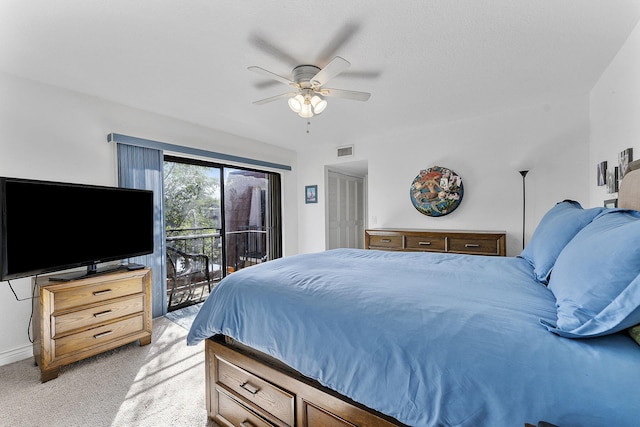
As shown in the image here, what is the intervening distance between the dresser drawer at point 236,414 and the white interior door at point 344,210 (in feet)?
11.8

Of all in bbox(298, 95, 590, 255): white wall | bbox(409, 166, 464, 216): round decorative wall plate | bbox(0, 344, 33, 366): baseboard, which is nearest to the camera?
bbox(0, 344, 33, 366): baseboard

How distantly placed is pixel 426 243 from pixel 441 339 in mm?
2818

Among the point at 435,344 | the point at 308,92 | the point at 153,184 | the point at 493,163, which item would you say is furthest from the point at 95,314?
the point at 493,163

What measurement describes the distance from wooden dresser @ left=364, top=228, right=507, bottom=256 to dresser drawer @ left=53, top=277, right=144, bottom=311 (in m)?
2.78

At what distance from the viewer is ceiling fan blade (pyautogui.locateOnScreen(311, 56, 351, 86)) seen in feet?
5.95

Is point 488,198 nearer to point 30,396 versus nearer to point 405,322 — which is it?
point 405,322

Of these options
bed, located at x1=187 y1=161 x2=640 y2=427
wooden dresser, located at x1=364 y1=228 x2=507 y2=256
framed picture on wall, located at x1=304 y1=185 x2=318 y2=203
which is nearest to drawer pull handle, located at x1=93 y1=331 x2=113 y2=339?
bed, located at x1=187 y1=161 x2=640 y2=427

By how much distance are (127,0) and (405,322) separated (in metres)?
2.19

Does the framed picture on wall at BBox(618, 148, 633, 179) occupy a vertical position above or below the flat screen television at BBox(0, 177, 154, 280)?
above

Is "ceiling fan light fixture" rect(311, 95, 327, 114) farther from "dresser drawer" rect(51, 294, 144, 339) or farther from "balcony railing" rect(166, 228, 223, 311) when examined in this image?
"balcony railing" rect(166, 228, 223, 311)

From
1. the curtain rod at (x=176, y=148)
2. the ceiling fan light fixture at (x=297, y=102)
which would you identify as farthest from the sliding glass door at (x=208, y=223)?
the ceiling fan light fixture at (x=297, y=102)

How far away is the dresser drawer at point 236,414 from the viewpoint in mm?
1384

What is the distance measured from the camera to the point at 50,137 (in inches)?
101

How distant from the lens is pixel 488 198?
140 inches
